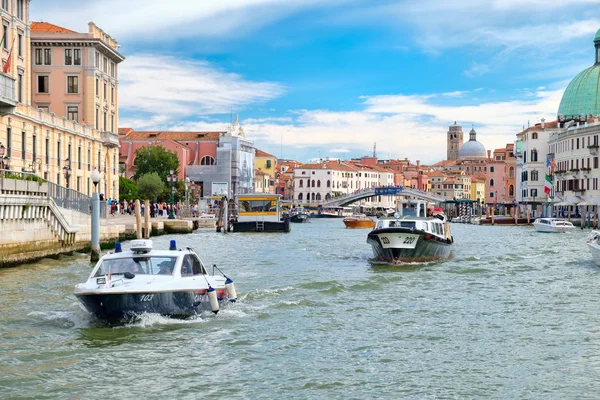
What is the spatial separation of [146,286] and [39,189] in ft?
45.0

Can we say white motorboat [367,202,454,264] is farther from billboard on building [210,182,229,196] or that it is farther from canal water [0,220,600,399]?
billboard on building [210,182,229,196]

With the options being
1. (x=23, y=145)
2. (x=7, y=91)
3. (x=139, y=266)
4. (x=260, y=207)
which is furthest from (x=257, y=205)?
(x=139, y=266)

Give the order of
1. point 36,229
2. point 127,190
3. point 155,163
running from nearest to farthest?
point 36,229
point 127,190
point 155,163

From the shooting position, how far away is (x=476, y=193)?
571 ft

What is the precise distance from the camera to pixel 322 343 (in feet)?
44.6

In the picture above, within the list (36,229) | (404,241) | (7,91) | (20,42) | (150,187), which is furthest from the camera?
(150,187)

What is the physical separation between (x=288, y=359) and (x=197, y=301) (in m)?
2.86

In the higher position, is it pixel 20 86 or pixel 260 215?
pixel 20 86

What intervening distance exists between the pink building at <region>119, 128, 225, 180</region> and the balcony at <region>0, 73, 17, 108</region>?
66.3m

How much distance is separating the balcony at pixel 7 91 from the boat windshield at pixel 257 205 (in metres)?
25.6

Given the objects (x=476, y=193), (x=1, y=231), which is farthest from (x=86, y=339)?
(x=476, y=193)

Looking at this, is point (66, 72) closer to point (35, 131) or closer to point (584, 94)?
point (35, 131)

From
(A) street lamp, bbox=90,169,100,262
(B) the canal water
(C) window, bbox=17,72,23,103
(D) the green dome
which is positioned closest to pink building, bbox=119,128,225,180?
(D) the green dome

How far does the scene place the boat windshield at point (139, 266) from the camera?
1459cm
